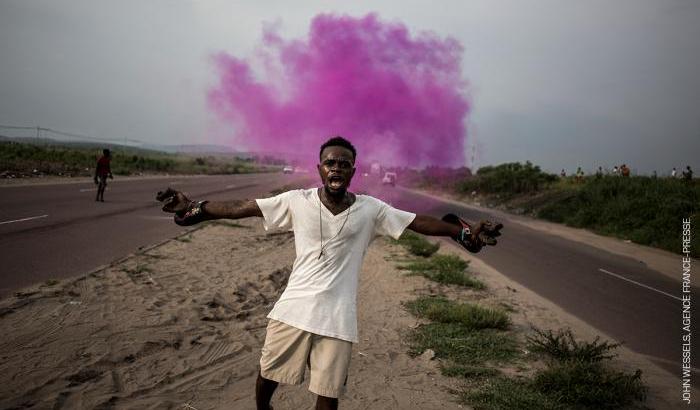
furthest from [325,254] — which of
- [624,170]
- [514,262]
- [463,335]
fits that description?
[624,170]

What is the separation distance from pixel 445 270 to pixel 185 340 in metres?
5.33

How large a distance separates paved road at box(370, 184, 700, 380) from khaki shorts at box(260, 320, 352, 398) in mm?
4446

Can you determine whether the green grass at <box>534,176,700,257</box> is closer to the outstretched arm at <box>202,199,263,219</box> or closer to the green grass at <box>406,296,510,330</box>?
the green grass at <box>406,296,510,330</box>

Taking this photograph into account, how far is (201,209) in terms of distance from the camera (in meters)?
2.99

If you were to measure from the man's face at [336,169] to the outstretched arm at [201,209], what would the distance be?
19.1 inches

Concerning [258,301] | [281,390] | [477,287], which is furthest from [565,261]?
[281,390]

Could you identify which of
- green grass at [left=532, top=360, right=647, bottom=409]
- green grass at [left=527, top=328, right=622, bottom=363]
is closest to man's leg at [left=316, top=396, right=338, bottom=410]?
green grass at [left=532, top=360, right=647, bottom=409]

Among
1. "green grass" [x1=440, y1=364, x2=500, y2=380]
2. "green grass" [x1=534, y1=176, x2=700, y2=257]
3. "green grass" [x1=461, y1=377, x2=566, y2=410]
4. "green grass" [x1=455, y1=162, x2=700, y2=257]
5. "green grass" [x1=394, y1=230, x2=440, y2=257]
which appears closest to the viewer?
"green grass" [x1=461, y1=377, x2=566, y2=410]

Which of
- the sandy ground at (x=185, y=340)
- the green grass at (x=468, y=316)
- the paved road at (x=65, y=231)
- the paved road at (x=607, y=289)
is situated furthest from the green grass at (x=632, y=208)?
the paved road at (x=65, y=231)

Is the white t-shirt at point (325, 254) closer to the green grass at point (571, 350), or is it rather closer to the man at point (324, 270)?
the man at point (324, 270)

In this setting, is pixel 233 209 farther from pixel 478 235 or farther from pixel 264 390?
pixel 478 235

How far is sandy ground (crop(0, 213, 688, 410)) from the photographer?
3711 millimetres

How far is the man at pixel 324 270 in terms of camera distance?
2561 millimetres

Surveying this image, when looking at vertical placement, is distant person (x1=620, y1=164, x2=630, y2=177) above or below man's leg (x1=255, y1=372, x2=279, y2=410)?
above
